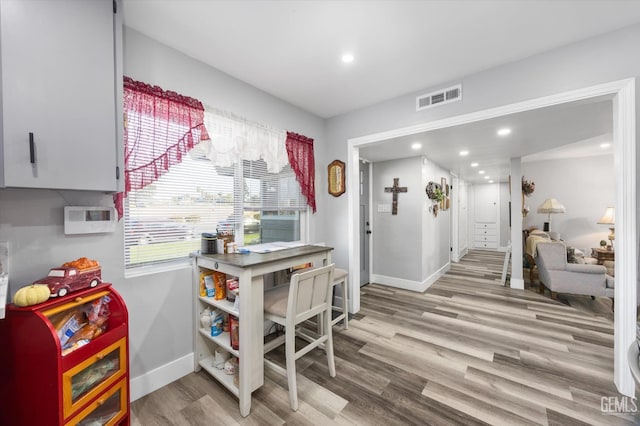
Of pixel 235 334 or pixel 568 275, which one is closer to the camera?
pixel 235 334

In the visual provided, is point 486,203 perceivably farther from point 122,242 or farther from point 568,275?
point 122,242

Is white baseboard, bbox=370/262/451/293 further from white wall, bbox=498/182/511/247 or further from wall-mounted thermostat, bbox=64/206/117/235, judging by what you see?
white wall, bbox=498/182/511/247

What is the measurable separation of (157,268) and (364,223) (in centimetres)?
324

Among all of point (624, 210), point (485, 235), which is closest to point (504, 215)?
point (485, 235)

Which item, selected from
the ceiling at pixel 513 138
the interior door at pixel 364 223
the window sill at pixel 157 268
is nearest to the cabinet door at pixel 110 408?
the window sill at pixel 157 268

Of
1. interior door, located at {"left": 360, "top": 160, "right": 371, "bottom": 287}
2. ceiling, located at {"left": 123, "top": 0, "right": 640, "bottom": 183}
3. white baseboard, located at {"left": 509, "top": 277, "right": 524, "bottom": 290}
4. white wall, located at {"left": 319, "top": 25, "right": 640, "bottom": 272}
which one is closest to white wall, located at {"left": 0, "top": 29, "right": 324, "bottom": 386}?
ceiling, located at {"left": 123, "top": 0, "right": 640, "bottom": 183}

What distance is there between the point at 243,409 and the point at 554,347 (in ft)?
9.31

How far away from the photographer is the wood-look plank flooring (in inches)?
61.7

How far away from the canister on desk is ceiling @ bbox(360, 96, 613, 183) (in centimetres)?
213

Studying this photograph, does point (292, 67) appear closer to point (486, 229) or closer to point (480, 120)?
point (480, 120)

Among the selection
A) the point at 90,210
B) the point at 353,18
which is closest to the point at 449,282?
the point at 353,18

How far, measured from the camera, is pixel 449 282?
4.51 meters

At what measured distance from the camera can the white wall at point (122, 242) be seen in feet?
4.31

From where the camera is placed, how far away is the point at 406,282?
412 centimetres
